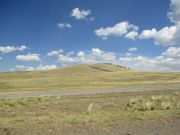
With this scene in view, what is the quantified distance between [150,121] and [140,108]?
17.4 ft

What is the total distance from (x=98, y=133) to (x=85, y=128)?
120 centimetres

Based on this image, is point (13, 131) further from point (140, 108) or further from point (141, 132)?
point (140, 108)

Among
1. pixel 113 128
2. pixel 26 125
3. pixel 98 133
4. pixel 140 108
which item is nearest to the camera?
pixel 98 133

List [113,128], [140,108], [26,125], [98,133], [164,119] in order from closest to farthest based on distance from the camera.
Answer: [98,133] → [113,128] → [26,125] → [164,119] → [140,108]

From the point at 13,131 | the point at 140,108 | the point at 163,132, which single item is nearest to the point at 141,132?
the point at 163,132

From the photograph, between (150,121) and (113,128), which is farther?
(150,121)

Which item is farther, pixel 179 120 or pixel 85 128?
pixel 179 120

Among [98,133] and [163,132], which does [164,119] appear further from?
[98,133]

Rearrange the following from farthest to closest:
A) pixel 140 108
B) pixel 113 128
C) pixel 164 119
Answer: pixel 140 108, pixel 164 119, pixel 113 128

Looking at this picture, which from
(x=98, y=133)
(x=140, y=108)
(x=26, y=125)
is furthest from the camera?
(x=140, y=108)

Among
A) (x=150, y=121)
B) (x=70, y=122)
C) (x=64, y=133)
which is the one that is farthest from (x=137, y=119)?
(x=64, y=133)

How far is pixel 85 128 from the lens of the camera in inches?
516

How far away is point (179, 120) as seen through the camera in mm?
14656

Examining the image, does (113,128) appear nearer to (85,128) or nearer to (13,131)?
(85,128)
